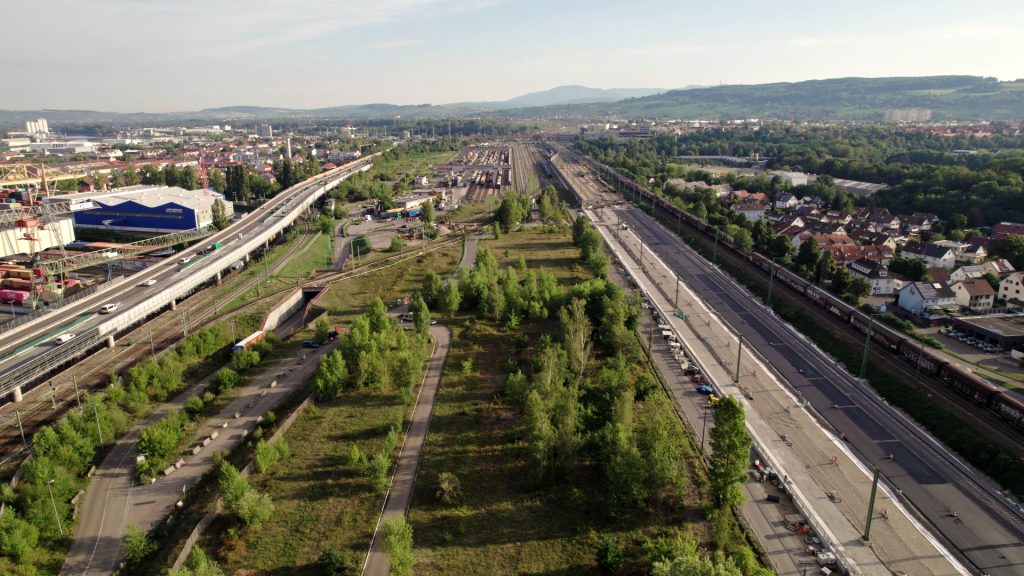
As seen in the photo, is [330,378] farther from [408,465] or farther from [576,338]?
[576,338]

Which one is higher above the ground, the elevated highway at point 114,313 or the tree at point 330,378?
the elevated highway at point 114,313

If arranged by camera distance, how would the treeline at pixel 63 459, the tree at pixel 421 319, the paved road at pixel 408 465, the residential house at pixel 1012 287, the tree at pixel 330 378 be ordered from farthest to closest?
1. the residential house at pixel 1012 287
2. the tree at pixel 421 319
3. the tree at pixel 330 378
4. the treeline at pixel 63 459
5. the paved road at pixel 408 465

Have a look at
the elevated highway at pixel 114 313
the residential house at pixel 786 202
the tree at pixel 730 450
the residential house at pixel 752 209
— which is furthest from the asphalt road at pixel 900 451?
the residential house at pixel 786 202

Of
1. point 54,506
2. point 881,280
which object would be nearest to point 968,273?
point 881,280

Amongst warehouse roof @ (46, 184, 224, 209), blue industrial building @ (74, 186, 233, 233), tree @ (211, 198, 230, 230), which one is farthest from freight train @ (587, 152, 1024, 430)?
warehouse roof @ (46, 184, 224, 209)

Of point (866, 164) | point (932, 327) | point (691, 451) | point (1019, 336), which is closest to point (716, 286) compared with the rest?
point (932, 327)

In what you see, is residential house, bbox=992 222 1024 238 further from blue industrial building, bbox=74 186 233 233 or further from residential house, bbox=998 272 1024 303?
blue industrial building, bbox=74 186 233 233

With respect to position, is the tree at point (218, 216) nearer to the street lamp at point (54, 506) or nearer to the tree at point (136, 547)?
the street lamp at point (54, 506)
